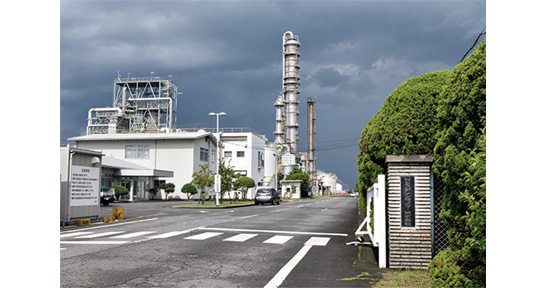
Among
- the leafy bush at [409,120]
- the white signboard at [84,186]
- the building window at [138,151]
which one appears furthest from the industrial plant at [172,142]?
the leafy bush at [409,120]

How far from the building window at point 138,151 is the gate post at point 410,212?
50.9m

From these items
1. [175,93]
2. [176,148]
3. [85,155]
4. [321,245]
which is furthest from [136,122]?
[321,245]

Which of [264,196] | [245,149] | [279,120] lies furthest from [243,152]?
[264,196]

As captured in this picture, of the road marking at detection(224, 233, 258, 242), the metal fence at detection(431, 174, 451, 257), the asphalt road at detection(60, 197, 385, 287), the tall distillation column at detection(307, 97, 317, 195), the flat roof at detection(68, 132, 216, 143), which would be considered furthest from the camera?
the tall distillation column at detection(307, 97, 317, 195)

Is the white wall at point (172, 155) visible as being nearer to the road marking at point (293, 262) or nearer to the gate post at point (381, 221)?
the road marking at point (293, 262)

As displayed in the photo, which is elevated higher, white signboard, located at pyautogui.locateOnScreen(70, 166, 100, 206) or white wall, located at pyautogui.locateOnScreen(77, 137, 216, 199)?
white wall, located at pyautogui.locateOnScreen(77, 137, 216, 199)

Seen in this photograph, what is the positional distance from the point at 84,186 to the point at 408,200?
1574 cm

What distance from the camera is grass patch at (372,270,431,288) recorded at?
23.4 ft

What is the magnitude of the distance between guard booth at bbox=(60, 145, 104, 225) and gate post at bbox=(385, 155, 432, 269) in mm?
14619

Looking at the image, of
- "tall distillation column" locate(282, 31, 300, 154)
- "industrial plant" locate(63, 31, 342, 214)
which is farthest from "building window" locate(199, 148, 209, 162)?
"tall distillation column" locate(282, 31, 300, 154)

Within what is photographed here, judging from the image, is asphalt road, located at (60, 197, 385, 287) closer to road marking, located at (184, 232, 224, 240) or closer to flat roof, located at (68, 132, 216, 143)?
road marking, located at (184, 232, 224, 240)

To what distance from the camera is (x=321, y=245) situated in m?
12.6

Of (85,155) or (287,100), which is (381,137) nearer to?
(85,155)

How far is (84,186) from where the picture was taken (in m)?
19.8
